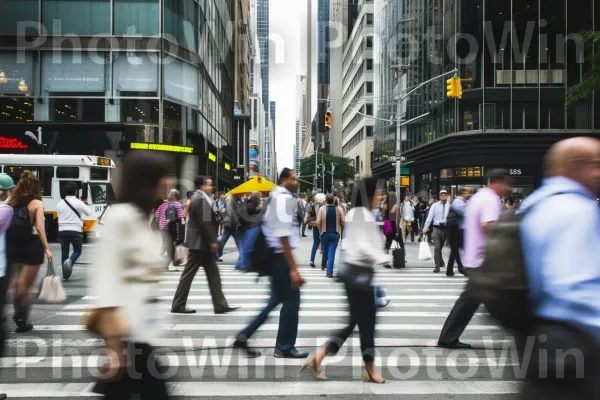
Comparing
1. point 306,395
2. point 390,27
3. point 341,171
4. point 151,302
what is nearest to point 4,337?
point 151,302

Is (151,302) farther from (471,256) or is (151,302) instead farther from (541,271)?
(471,256)

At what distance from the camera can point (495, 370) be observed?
19.3 feet

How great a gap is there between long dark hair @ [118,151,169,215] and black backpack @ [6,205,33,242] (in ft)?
14.0

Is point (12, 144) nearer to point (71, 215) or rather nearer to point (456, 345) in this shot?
point (71, 215)

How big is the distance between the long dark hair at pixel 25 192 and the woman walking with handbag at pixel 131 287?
4.30 m

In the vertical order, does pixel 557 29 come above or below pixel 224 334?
above

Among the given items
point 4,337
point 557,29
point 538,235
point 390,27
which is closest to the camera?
point 538,235

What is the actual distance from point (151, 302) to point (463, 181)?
41235mm

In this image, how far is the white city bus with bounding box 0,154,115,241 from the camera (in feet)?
73.6

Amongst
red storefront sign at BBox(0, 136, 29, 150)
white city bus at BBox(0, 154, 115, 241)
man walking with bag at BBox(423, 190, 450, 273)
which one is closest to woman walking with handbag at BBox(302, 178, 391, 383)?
man walking with bag at BBox(423, 190, 450, 273)

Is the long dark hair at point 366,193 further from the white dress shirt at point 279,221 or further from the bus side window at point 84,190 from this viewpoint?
the bus side window at point 84,190

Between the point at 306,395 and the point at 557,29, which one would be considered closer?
the point at 306,395

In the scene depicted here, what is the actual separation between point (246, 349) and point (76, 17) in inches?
1209

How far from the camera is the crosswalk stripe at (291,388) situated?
512cm
